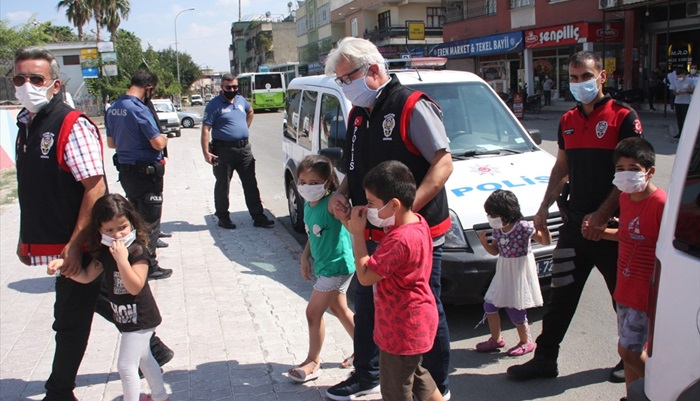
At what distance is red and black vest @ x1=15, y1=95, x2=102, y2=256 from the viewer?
11.1ft

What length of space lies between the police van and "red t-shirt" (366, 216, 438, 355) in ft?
5.22

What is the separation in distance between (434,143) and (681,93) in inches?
575

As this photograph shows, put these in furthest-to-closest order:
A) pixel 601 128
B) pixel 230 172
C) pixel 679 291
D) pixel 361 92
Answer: pixel 230 172 < pixel 601 128 < pixel 361 92 < pixel 679 291

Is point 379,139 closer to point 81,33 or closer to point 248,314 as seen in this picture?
point 248,314

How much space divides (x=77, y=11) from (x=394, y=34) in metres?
29.9

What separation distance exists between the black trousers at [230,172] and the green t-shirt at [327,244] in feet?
14.6

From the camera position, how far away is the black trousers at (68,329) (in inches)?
139

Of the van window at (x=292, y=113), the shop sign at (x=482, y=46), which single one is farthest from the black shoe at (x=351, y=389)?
the shop sign at (x=482, y=46)

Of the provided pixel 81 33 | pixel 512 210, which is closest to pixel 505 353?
pixel 512 210

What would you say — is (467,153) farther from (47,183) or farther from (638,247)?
(47,183)

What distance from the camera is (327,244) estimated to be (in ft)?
12.9

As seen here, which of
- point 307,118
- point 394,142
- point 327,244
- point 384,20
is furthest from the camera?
point 384,20

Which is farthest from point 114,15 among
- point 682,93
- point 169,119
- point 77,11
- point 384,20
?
point 682,93

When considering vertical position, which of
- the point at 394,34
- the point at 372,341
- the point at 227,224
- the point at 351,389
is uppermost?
the point at 394,34
